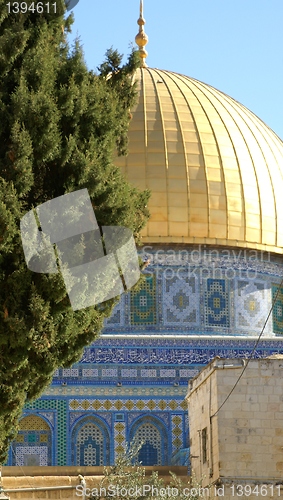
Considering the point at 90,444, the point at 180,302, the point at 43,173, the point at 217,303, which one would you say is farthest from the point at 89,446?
Result: the point at 43,173

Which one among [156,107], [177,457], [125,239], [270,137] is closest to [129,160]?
[156,107]

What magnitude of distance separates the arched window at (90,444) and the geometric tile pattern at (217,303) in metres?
2.40

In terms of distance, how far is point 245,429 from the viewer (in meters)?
12.7

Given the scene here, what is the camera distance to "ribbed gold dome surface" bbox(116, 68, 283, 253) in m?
19.7

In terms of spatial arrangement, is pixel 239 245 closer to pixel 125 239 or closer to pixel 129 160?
pixel 129 160

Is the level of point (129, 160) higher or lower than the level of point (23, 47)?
higher

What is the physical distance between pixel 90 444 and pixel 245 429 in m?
5.64

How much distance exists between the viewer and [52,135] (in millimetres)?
9992

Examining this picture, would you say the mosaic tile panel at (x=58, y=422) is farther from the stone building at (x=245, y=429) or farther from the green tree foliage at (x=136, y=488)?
the green tree foliage at (x=136, y=488)

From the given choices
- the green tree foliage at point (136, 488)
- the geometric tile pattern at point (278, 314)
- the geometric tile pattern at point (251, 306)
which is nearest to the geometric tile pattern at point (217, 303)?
the geometric tile pattern at point (251, 306)

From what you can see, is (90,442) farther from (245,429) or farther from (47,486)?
(245,429)

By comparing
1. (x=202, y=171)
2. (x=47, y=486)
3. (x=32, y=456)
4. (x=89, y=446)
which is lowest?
(x=47, y=486)

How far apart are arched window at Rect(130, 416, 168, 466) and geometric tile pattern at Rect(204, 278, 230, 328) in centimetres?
187

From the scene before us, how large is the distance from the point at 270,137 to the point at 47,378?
11.5m
